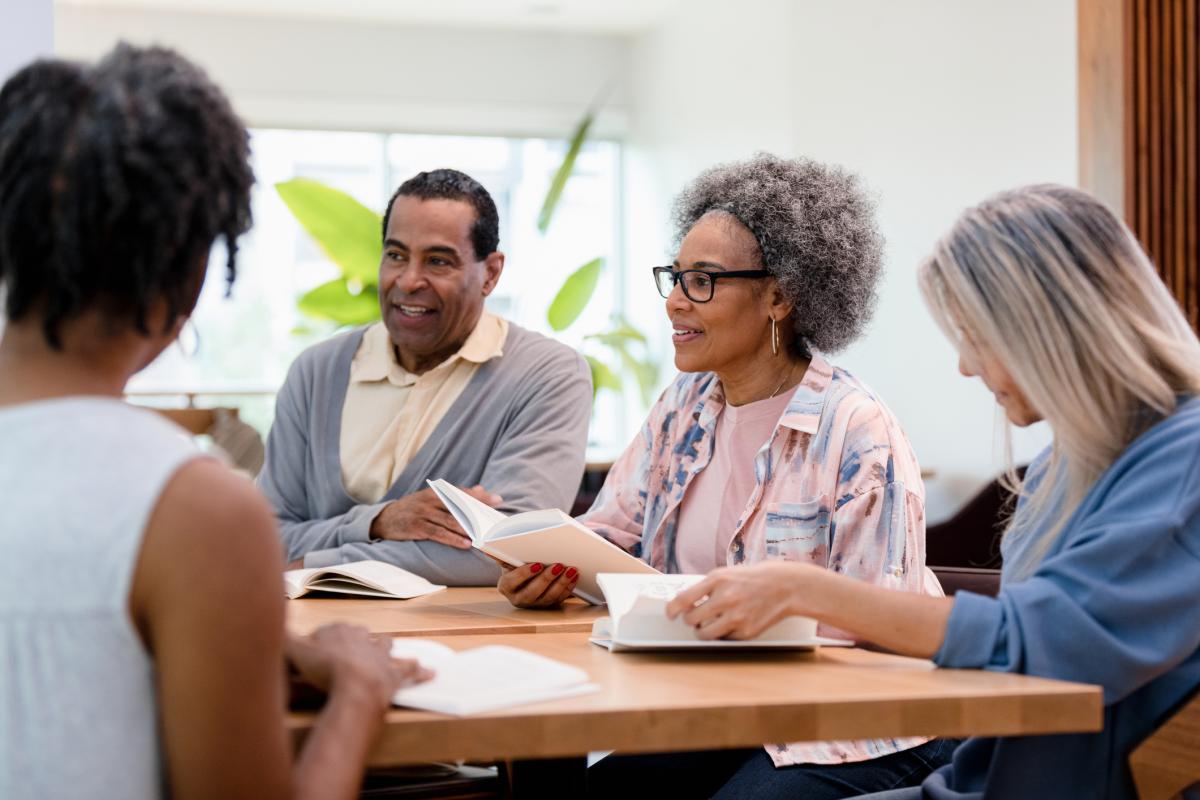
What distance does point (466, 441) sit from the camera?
2.74 metres

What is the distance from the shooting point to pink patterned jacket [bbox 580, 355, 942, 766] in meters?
1.99

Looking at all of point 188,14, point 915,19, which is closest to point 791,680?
point 915,19

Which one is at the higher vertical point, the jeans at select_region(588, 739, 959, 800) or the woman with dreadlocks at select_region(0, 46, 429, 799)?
the woman with dreadlocks at select_region(0, 46, 429, 799)

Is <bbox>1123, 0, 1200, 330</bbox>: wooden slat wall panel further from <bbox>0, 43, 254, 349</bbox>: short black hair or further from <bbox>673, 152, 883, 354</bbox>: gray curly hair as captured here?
<bbox>0, 43, 254, 349</bbox>: short black hair

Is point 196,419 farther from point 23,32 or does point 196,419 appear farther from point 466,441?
point 23,32

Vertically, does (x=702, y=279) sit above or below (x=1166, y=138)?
below

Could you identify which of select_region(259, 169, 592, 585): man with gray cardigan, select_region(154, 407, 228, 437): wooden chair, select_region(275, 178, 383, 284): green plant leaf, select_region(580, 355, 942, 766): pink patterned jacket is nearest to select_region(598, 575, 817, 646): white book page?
select_region(580, 355, 942, 766): pink patterned jacket

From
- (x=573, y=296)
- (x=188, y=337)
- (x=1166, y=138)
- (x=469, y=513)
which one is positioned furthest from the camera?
(x=573, y=296)

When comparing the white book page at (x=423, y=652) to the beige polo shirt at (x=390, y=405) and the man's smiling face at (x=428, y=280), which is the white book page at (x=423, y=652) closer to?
the beige polo shirt at (x=390, y=405)

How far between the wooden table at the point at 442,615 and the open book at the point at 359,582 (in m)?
0.02

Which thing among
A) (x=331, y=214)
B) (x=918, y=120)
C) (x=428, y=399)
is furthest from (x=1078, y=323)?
(x=331, y=214)

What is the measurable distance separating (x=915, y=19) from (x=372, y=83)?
156 inches

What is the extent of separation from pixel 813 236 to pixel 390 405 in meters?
0.99

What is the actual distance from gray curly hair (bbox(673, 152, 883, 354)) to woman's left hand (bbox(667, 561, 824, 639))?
36.6 inches
